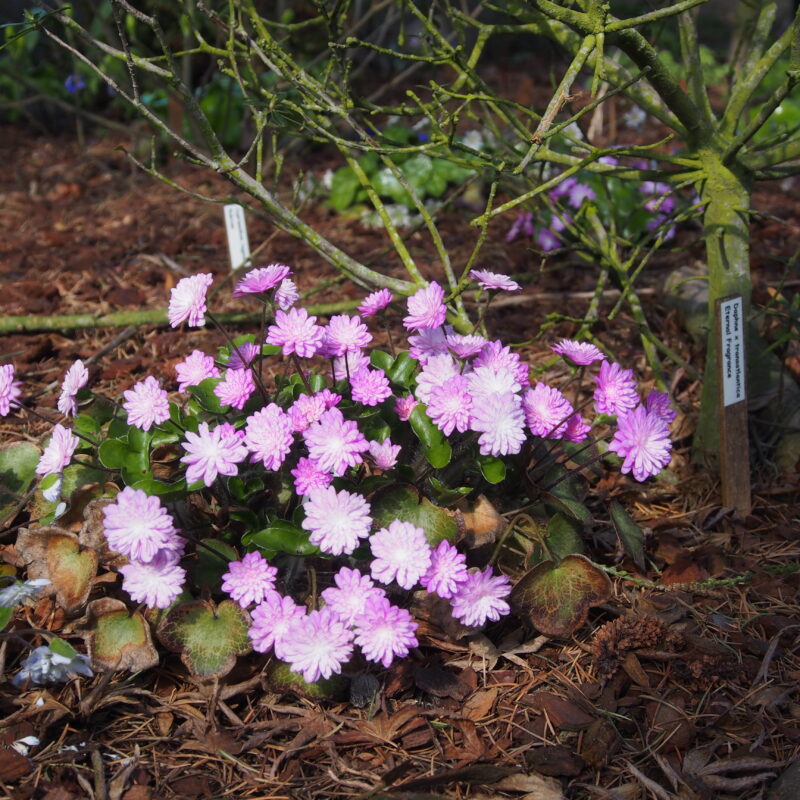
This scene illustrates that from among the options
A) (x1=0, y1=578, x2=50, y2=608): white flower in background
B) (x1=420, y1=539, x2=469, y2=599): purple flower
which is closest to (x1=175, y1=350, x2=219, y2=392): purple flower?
(x1=0, y1=578, x2=50, y2=608): white flower in background

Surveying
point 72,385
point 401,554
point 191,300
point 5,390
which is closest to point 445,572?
point 401,554

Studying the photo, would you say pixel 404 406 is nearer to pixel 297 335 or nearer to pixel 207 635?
pixel 297 335

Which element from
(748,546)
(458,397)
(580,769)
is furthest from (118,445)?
(748,546)

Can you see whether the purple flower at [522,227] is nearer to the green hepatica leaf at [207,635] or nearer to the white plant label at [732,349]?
the white plant label at [732,349]

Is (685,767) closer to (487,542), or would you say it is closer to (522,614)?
(522,614)

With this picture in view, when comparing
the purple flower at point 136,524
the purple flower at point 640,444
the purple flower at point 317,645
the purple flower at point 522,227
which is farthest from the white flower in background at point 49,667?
the purple flower at point 522,227

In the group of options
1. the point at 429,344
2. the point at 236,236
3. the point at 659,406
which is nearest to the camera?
the point at 659,406

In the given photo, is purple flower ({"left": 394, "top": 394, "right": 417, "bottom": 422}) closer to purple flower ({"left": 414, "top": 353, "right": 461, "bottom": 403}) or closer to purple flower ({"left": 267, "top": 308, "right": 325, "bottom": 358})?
purple flower ({"left": 414, "top": 353, "right": 461, "bottom": 403})
